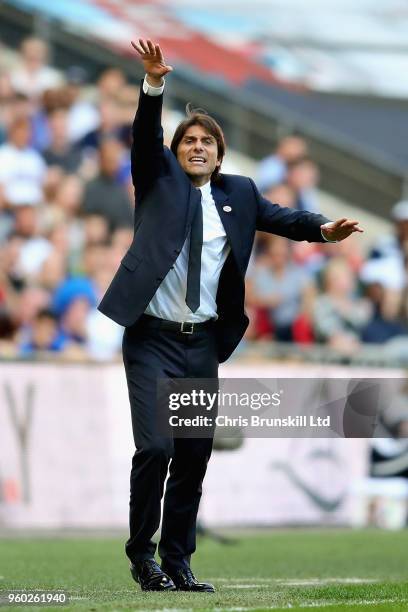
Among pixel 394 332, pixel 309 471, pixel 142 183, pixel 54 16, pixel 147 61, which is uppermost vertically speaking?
pixel 54 16

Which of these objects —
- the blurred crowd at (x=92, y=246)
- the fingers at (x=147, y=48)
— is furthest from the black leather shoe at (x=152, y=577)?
the blurred crowd at (x=92, y=246)

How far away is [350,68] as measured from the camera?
1964 cm

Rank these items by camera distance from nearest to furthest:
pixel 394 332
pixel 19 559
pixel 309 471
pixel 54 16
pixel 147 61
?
1. pixel 147 61
2. pixel 19 559
3. pixel 309 471
4. pixel 394 332
5. pixel 54 16

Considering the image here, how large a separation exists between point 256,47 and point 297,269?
4187mm

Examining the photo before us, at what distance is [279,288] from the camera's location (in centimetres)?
1554

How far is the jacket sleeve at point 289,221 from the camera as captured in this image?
741 cm

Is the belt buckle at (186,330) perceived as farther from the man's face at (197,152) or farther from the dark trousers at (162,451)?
the man's face at (197,152)

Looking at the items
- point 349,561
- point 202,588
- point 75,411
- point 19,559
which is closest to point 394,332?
point 75,411

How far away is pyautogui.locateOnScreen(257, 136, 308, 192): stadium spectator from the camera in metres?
17.4

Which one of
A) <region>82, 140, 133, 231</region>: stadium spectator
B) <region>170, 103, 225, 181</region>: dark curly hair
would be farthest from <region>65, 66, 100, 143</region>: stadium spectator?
<region>170, 103, 225, 181</region>: dark curly hair

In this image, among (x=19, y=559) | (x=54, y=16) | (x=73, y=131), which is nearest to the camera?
(x=19, y=559)

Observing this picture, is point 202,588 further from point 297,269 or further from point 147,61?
point 297,269

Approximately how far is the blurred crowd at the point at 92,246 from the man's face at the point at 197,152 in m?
5.52

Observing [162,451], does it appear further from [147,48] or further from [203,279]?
[147,48]
